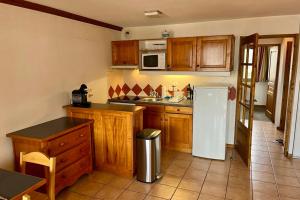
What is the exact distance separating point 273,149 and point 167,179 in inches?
91.0

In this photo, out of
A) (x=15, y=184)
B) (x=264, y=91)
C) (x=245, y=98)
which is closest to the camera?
(x=15, y=184)

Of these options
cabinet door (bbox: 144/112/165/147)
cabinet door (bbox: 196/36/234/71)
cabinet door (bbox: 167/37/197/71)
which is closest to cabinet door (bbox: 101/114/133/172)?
cabinet door (bbox: 144/112/165/147)

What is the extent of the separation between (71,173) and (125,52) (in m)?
2.41

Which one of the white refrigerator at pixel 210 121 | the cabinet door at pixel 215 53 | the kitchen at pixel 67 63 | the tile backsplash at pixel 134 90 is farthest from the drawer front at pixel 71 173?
the cabinet door at pixel 215 53

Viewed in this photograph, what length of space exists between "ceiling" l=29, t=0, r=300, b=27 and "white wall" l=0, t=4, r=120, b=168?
307mm

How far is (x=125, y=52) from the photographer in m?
4.33

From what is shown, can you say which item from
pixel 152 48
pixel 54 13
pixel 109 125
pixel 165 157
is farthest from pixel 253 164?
pixel 54 13

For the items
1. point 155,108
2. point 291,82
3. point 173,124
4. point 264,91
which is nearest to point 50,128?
point 155,108

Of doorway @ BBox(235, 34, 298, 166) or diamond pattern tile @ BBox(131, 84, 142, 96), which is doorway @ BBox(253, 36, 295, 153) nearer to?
doorway @ BBox(235, 34, 298, 166)

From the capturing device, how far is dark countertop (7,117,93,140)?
2518mm

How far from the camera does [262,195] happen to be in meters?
2.71

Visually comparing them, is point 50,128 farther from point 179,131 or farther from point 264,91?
point 264,91

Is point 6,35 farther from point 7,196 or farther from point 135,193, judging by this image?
point 135,193

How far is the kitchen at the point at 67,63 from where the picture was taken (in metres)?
2.62
